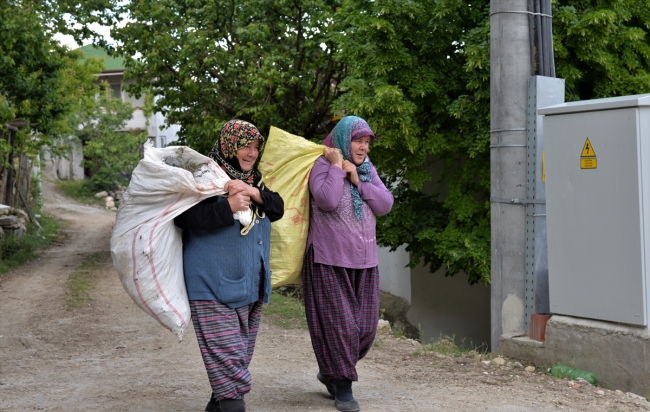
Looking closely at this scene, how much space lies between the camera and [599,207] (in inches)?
202

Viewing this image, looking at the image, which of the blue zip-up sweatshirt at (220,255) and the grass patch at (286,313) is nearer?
the blue zip-up sweatshirt at (220,255)

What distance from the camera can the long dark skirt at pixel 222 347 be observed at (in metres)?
3.93

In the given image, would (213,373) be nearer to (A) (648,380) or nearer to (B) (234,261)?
(B) (234,261)

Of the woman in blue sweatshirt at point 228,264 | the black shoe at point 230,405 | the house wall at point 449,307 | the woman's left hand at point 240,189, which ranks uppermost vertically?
the woman's left hand at point 240,189

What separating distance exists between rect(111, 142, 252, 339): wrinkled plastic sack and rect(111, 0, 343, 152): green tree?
7.98 metres

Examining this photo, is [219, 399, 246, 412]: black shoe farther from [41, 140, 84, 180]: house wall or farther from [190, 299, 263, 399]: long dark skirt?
[41, 140, 84, 180]: house wall

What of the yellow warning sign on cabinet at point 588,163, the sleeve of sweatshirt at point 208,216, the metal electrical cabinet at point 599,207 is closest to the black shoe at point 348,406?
the sleeve of sweatshirt at point 208,216

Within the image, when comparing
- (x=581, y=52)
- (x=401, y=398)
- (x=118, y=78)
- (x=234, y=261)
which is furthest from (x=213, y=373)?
(x=118, y=78)

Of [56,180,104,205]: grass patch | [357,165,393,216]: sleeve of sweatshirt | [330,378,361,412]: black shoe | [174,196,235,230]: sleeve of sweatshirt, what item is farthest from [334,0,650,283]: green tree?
[56,180,104,205]: grass patch

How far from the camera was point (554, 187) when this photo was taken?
548 cm

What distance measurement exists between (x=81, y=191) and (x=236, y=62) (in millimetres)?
24331

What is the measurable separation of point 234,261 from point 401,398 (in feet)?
4.76

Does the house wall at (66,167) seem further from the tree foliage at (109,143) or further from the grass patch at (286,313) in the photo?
the grass patch at (286,313)

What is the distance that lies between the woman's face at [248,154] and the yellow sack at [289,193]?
432mm
